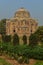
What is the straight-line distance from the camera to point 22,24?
114ft

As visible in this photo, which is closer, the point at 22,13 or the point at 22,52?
the point at 22,52

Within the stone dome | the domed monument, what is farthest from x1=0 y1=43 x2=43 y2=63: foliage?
the stone dome

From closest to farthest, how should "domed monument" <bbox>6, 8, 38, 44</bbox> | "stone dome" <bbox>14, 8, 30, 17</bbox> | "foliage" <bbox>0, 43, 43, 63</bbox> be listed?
"foliage" <bbox>0, 43, 43, 63</bbox> < "domed monument" <bbox>6, 8, 38, 44</bbox> < "stone dome" <bbox>14, 8, 30, 17</bbox>

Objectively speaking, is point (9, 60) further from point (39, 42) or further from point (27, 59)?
point (39, 42)

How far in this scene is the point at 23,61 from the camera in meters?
22.0

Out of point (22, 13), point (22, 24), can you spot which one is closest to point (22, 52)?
point (22, 24)

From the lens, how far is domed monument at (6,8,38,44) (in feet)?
113

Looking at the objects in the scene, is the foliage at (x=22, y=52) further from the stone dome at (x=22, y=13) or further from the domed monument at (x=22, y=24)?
the stone dome at (x=22, y=13)

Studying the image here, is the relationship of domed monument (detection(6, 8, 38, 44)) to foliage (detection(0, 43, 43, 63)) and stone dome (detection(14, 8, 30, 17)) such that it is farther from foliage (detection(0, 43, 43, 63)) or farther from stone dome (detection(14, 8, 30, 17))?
foliage (detection(0, 43, 43, 63))

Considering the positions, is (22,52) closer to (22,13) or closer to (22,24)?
(22,24)

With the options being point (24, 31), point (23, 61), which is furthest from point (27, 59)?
point (24, 31)

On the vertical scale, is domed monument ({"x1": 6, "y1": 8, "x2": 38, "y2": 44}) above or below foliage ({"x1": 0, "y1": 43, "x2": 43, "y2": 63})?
above

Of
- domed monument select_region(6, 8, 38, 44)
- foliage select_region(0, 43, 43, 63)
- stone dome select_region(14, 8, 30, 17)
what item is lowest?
foliage select_region(0, 43, 43, 63)

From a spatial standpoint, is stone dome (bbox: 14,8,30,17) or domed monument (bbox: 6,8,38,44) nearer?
domed monument (bbox: 6,8,38,44)
